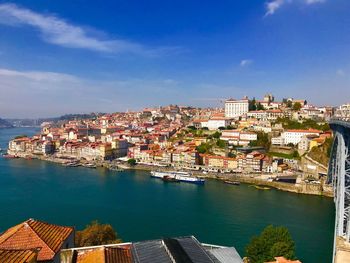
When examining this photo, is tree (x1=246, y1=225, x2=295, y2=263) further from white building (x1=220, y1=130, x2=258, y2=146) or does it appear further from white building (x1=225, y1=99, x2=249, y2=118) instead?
white building (x1=225, y1=99, x2=249, y2=118)

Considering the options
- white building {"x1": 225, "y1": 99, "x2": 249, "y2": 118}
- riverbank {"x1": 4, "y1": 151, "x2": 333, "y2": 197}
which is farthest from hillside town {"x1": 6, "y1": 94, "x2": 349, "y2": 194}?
riverbank {"x1": 4, "y1": 151, "x2": 333, "y2": 197}

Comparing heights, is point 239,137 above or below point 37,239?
above

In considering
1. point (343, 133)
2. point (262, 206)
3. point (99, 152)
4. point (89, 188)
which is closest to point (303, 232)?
point (262, 206)

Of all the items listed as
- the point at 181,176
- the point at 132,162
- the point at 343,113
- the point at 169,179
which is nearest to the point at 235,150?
the point at 181,176

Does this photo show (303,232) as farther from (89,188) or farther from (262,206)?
(89,188)

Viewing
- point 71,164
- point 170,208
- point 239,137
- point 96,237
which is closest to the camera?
point 96,237

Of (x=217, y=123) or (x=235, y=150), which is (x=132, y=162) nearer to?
(x=235, y=150)
